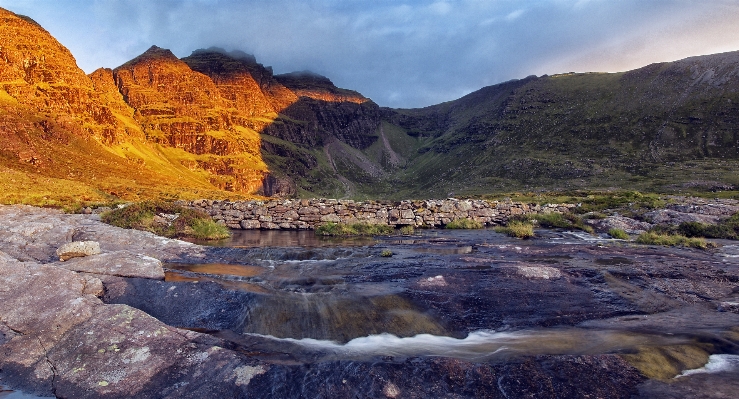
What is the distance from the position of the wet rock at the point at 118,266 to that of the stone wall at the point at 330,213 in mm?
17278

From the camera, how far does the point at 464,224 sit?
2736cm

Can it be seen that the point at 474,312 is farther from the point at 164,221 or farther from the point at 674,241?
the point at 164,221

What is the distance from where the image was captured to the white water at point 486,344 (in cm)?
602

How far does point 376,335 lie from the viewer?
695cm

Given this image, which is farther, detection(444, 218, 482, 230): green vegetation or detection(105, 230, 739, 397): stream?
detection(444, 218, 482, 230): green vegetation

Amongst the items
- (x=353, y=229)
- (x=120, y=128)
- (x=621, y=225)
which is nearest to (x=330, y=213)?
(x=353, y=229)

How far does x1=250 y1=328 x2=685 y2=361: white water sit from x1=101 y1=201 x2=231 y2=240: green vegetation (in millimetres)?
16515

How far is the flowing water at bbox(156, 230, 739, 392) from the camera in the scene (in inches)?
240

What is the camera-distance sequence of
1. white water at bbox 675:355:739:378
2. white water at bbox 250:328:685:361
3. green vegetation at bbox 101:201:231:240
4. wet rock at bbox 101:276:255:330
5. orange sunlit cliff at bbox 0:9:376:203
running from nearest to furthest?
white water at bbox 675:355:739:378, white water at bbox 250:328:685:361, wet rock at bbox 101:276:255:330, green vegetation at bbox 101:201:231:240, orange sunlit cliff at bbox 0:9:376:203

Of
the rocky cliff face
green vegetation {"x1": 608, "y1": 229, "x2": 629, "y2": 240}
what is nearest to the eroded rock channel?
green vegetation {"x1": 608, "y1": 229, "x2": 629, "y2": 240}

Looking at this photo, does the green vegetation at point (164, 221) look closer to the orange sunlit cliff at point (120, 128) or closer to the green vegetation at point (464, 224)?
the green vegetation at point (464, 224)

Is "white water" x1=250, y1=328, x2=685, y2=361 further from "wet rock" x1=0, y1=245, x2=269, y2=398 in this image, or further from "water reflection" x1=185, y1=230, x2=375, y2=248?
"water reflection" x1=185, y1=230, x2=375, y2=248

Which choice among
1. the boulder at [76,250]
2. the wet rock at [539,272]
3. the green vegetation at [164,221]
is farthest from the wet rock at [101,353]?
the green vegetation at [164,221]

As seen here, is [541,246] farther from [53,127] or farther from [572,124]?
[572,124]
